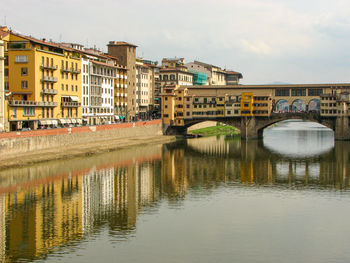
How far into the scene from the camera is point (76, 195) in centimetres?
4050

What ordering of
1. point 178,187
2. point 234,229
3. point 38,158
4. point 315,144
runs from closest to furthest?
point 234,229, point 178,187, point 38,158, point 315,144

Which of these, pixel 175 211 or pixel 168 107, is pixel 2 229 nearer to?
pixel 175 211

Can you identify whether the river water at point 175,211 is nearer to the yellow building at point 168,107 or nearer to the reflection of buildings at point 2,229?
the reflection of buildings at point 2,229

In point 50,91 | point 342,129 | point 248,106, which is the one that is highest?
point 50,91

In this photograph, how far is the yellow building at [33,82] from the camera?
63562 millimetres

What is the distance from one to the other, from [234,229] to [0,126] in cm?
3252

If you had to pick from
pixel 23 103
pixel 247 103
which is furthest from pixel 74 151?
pixel 247 103

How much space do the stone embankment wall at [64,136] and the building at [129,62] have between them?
37.7 ft

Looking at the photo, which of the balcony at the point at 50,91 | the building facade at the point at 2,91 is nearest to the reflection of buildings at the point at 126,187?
the building facade at the point at 2,91

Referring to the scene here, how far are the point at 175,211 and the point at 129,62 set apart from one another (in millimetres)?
64917

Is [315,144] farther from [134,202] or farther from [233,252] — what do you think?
[233,252]

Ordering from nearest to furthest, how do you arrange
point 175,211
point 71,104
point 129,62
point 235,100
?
point 175,211, point 71,104, point 235,100, point 129,62

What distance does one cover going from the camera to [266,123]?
90.5m

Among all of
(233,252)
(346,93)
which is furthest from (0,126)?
(346,93)
